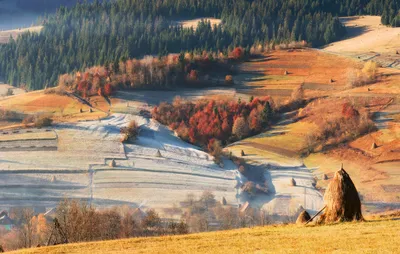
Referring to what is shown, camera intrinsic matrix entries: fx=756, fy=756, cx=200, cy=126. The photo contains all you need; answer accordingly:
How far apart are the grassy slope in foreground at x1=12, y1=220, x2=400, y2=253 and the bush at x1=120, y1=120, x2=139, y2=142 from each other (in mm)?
54937

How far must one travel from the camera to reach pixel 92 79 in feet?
349

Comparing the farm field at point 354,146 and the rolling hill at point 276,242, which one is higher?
the rolling hill at point 276,242

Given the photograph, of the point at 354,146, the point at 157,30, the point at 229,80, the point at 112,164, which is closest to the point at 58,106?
the point at 112,164

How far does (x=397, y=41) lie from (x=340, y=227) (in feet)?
347

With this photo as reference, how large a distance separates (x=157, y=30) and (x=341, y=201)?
450ft

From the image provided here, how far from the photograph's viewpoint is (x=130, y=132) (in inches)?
3460

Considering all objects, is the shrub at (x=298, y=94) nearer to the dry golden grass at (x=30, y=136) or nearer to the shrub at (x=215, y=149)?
the shrub at (x=215, y=149)

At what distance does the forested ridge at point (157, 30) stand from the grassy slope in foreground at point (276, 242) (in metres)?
112

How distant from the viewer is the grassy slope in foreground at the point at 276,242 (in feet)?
87.2

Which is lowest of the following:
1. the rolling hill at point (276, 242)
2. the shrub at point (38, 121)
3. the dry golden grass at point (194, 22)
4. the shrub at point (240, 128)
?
the shrub at point (240, 128)

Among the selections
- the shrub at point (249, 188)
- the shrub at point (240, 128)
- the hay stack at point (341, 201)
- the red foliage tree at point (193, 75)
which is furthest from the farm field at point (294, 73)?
the hay stack at point (341, 201)

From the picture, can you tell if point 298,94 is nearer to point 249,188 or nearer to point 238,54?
point 238,54

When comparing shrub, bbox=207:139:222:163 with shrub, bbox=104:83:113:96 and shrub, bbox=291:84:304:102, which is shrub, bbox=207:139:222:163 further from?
shrub, bbox=104:83:113:96

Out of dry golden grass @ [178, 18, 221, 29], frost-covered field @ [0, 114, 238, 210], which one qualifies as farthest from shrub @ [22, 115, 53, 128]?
dry golden grass @ [178, 18, 221, 29]
